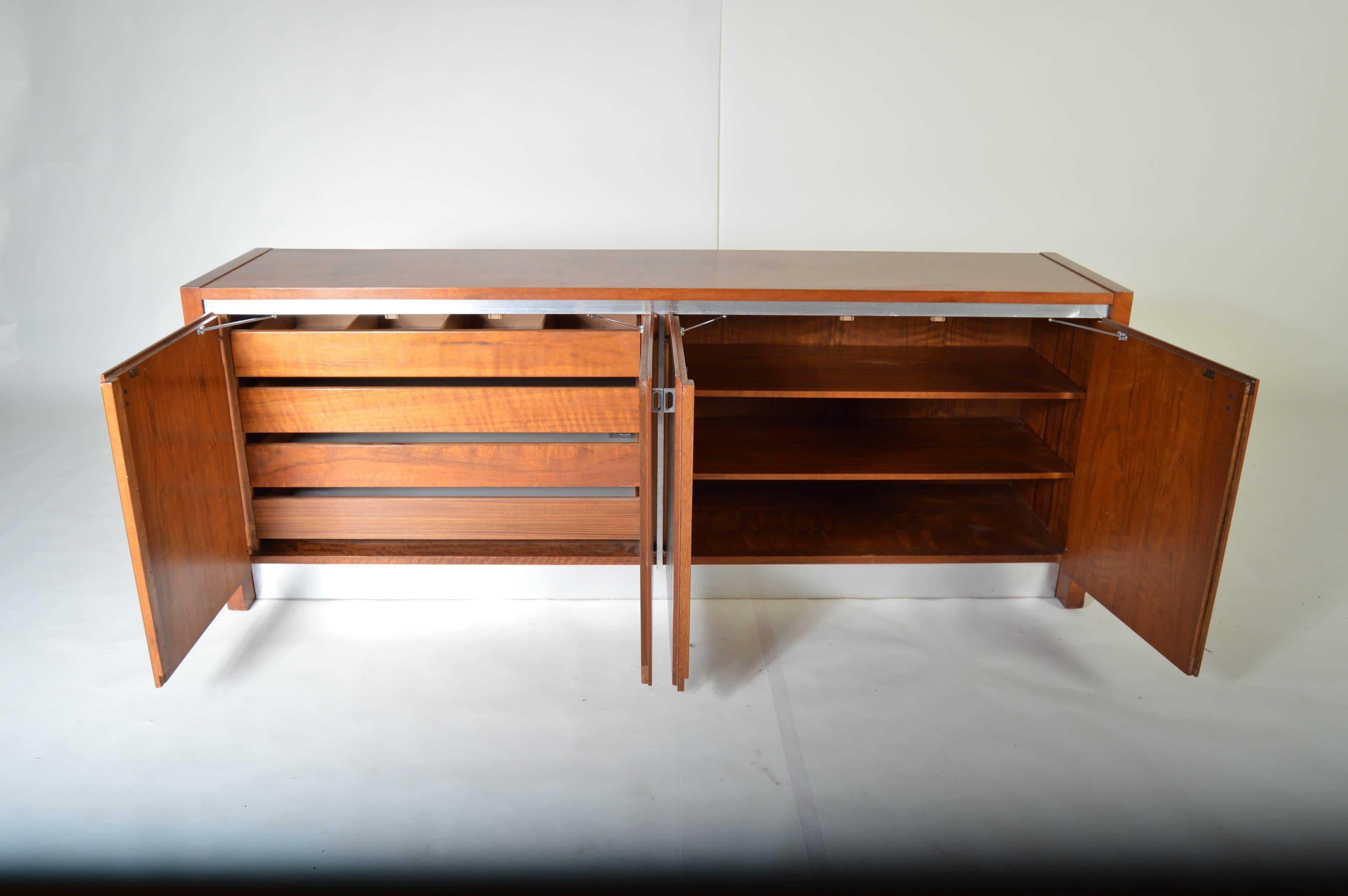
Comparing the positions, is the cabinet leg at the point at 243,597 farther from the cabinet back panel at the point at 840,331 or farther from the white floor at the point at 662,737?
the cabinet back panel at the point at 840,331

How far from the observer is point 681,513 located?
2.13 meters

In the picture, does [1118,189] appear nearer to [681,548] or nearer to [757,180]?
[757,180]

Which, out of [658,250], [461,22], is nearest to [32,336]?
[461,22]

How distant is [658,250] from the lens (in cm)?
319

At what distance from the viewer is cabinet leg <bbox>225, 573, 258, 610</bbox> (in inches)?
113

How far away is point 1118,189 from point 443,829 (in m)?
4.09

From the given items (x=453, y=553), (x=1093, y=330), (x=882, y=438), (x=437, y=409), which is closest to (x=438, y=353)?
(x=437, y=409)

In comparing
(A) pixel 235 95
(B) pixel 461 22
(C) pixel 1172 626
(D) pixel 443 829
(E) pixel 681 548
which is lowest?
(D) pixel 443 829

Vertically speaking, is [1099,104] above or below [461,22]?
below

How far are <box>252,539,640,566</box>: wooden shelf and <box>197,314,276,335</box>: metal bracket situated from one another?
Result: 2.31 ft

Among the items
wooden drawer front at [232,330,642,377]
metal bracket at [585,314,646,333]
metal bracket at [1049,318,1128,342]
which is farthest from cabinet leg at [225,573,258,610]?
metal bracket at [1049,318,1128,342]

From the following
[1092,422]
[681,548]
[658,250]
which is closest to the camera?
[681,548]

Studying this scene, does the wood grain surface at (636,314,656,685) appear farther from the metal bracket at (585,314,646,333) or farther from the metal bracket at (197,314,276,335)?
the metal bracket at (197,314,276,335)

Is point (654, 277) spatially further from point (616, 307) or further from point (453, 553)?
point (453, 553)
